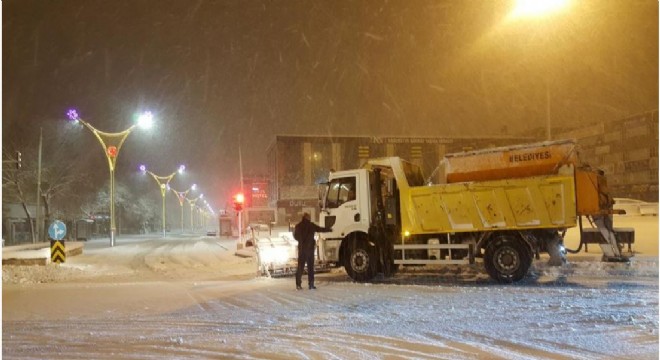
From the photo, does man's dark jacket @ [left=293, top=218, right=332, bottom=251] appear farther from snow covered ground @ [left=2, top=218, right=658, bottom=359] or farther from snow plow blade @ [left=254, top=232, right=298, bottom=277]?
snow plow blade @ [left=254, top=232, right=298, bottom=277]

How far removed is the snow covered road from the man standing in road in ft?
1.12

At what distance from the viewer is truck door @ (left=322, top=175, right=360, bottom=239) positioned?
13812 mm

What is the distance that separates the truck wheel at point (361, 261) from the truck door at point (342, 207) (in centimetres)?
47

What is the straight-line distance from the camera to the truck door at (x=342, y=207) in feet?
45.3

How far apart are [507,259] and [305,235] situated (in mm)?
4483

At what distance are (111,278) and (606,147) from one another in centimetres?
6448

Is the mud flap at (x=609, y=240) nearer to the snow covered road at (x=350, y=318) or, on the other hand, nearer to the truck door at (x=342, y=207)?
the snow covered road at (x=350, y=318)

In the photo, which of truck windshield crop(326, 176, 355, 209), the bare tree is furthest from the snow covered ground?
the bare tree

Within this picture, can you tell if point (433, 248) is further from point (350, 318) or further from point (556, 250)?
point (350, 318)

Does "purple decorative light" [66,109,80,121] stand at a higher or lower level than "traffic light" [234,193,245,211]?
higher

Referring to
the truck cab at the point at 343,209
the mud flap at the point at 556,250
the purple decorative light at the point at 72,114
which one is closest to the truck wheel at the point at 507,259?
the mud flap at the point at 556,250

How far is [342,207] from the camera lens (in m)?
14.0

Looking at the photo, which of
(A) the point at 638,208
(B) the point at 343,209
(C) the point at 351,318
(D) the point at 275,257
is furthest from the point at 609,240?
(A) the point at 638,208

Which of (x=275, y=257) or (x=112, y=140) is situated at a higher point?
(x=112, y=140)
